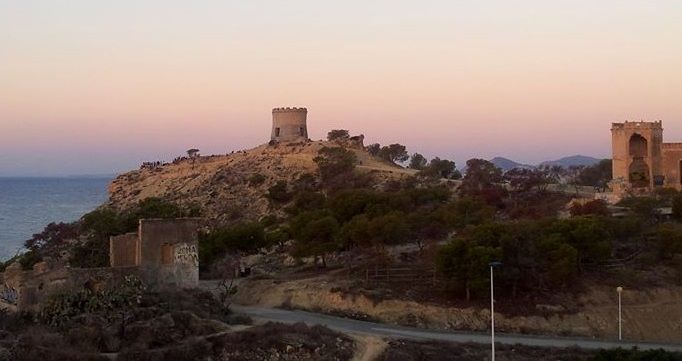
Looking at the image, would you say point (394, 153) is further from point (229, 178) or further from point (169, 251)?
point (169, 251)

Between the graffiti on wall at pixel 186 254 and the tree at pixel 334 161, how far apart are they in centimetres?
3612

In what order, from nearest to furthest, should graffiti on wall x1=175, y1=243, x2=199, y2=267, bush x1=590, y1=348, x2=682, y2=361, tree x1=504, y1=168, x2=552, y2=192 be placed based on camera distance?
bush x1=590, y1=348, x2=682, y2=361 < graffiti on wall x1=175, y1=243, x2=199, y2=267 < tree x1=504, y1=168, x2=552, y2=192

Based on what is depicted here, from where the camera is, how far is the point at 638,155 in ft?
183

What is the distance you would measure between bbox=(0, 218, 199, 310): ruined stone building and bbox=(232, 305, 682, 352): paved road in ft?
10.1

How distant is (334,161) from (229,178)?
10552 mm

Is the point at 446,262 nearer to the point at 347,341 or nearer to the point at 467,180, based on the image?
the point at 347,341

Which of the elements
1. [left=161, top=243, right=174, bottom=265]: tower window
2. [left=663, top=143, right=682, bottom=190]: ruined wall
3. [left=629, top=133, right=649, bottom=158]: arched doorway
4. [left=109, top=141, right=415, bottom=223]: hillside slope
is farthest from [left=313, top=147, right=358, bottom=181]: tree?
[left=161, top=243, right=174, bottom=265]: tower window

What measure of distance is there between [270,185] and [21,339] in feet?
152

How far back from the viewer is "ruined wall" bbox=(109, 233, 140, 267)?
32.0 metres

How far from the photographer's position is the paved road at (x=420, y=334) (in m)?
28.7

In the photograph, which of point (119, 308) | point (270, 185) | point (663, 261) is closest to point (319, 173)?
point (270, 185)

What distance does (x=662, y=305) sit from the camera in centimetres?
3338

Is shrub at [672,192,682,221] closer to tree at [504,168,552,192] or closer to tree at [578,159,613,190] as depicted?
tree at [504,168,552,192]

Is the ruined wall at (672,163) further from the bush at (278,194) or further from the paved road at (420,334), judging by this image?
the bush at (278,194)
